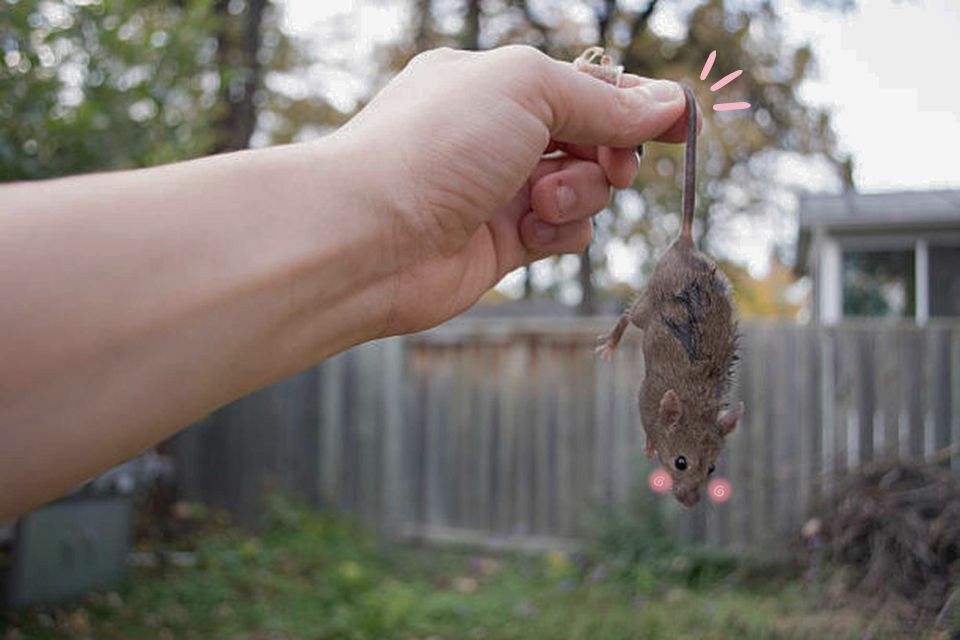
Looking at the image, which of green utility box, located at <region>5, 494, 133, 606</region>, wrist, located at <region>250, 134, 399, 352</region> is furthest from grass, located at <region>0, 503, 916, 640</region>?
wrist, located at <region>250, 134, 399, 352</region>

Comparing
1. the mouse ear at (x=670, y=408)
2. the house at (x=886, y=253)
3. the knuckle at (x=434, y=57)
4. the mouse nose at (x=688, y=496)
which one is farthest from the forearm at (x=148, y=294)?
the house at (x=886, y=253)

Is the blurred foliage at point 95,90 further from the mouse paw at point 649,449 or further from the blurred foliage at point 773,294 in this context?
the blurred foliage at point 773,294

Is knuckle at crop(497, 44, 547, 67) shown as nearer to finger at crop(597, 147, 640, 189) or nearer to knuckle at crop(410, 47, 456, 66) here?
knuckle at crop(410, 47, 456, 66)

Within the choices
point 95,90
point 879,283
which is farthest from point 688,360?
point 879,283

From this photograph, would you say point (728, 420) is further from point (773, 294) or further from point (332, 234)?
point (773, 294)

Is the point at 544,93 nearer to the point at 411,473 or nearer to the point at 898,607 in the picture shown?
the point at 898,607

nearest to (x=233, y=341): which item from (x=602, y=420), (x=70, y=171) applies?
(x=70, y=171)
